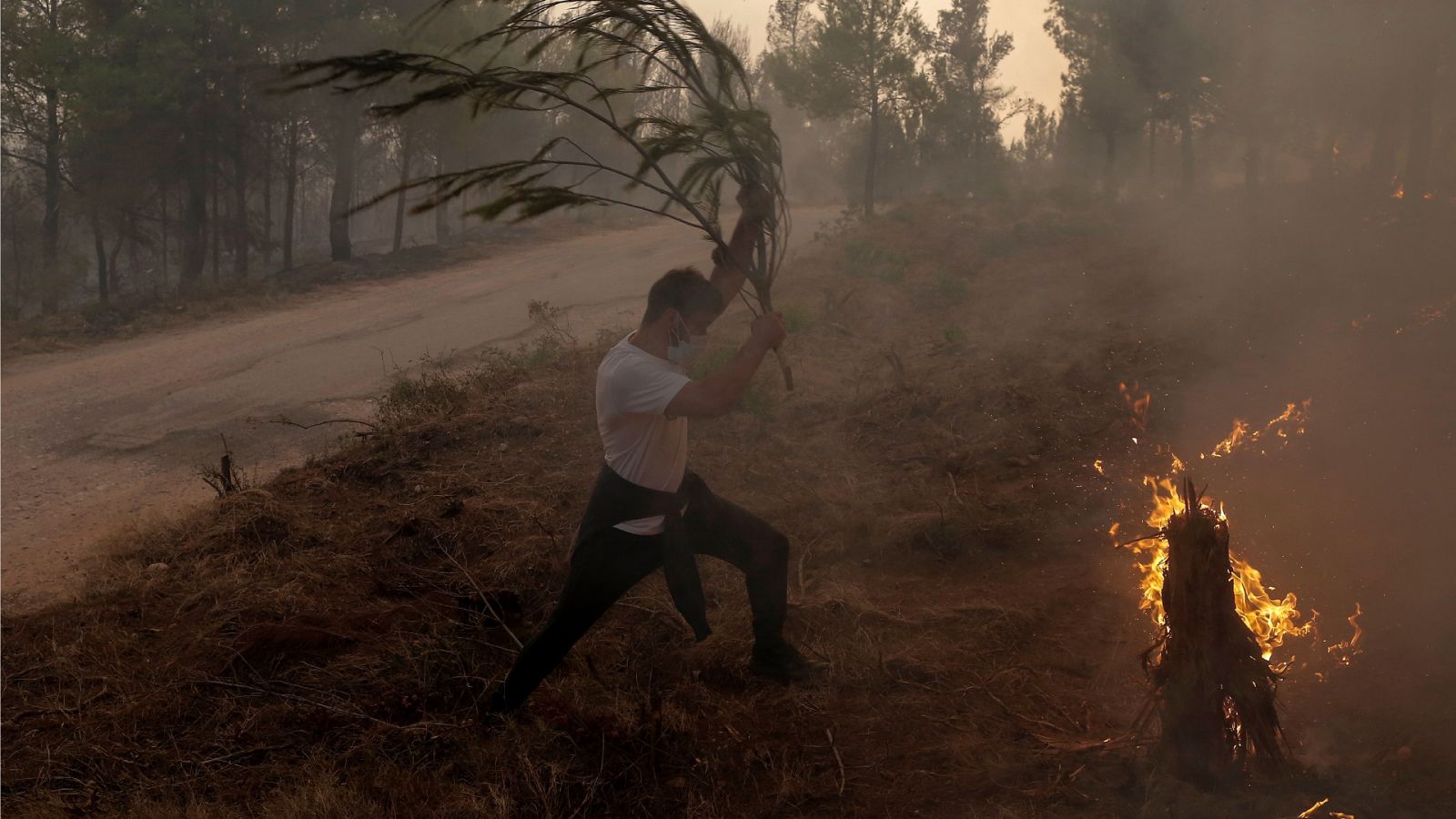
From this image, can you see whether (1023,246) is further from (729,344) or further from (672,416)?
(672,416)

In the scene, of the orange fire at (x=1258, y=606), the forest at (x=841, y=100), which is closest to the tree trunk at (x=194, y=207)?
the forest at (x=841, y=100)

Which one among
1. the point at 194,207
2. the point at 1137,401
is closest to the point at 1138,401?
the point at 1137,401

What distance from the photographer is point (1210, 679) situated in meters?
3.09

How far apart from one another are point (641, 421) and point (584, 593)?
62cm

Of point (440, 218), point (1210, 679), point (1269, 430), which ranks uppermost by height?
point (440, 218)

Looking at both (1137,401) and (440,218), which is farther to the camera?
(440,218)

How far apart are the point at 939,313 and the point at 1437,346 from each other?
5.03 meters

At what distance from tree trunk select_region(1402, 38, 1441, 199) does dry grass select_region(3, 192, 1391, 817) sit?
6021 millimetres

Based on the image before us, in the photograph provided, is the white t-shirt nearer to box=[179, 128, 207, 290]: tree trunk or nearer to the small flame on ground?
the small flame on ground

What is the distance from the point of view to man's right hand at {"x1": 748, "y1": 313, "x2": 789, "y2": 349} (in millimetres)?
3347

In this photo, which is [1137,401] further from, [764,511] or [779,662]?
[779,662]

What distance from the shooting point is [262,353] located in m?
10.8

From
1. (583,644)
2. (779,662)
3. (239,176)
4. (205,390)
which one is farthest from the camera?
(239,176)

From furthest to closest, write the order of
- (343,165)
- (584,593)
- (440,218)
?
1. (440,218)
2. (343,165)
3. (584,593)
